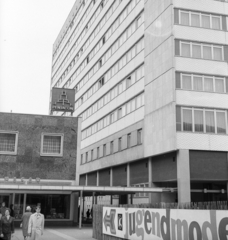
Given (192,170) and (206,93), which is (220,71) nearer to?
(206,93)

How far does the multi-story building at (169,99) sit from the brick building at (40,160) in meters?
1.90

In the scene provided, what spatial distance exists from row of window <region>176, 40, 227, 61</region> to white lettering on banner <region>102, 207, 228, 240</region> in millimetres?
19749

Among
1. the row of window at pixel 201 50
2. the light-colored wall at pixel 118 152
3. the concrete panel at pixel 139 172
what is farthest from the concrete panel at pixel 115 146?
the row of window at pixel 201 50

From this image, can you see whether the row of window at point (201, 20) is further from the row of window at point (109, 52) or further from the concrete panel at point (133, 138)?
the concrete panel at point (133, 138)

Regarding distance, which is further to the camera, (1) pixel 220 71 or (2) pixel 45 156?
(1) pixel 220 71

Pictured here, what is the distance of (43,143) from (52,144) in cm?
80

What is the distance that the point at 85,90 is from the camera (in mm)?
62062

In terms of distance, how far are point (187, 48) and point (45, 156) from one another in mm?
16404

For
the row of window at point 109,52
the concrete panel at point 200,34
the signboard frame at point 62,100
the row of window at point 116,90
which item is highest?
the row of window at point 109,52

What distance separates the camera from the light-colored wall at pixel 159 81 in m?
33.5

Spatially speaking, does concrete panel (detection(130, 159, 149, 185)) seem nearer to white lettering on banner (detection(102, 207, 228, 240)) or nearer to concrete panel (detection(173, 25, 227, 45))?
concrete panel (detection(173, 25, 227, 45))

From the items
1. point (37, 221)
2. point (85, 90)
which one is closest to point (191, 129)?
point (37, 221)

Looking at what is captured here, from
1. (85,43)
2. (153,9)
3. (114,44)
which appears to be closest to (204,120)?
(153,9)

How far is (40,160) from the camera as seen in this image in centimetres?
3127
